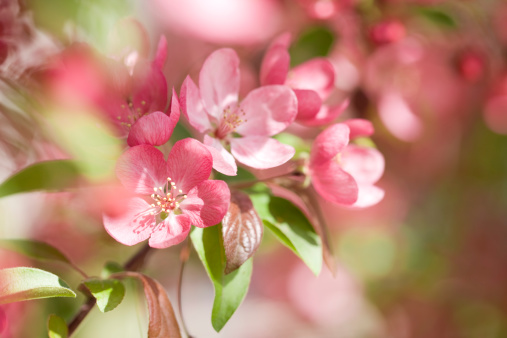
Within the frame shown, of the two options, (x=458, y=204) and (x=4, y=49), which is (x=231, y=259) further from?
(x=458, y=204)

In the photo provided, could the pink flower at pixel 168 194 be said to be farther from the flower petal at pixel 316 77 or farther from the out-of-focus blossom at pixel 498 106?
the out-of-focus blossom at pixel 498 106

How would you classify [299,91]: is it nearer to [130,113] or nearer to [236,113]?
[236,113]

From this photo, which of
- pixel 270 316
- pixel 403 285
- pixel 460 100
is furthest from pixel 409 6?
pixel 270 316

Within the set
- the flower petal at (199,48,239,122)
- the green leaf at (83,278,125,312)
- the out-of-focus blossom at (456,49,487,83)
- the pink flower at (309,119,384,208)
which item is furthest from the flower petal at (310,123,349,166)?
the out-of-focus blossom at (456,49,487,83)

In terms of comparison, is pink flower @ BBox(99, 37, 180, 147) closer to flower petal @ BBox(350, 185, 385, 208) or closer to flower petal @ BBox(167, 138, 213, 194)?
flower petal @ BBox(167, 138, 213, 194)

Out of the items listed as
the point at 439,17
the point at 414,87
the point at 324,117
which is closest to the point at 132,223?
the point at 324,117

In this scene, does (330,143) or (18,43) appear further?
(18,43)
